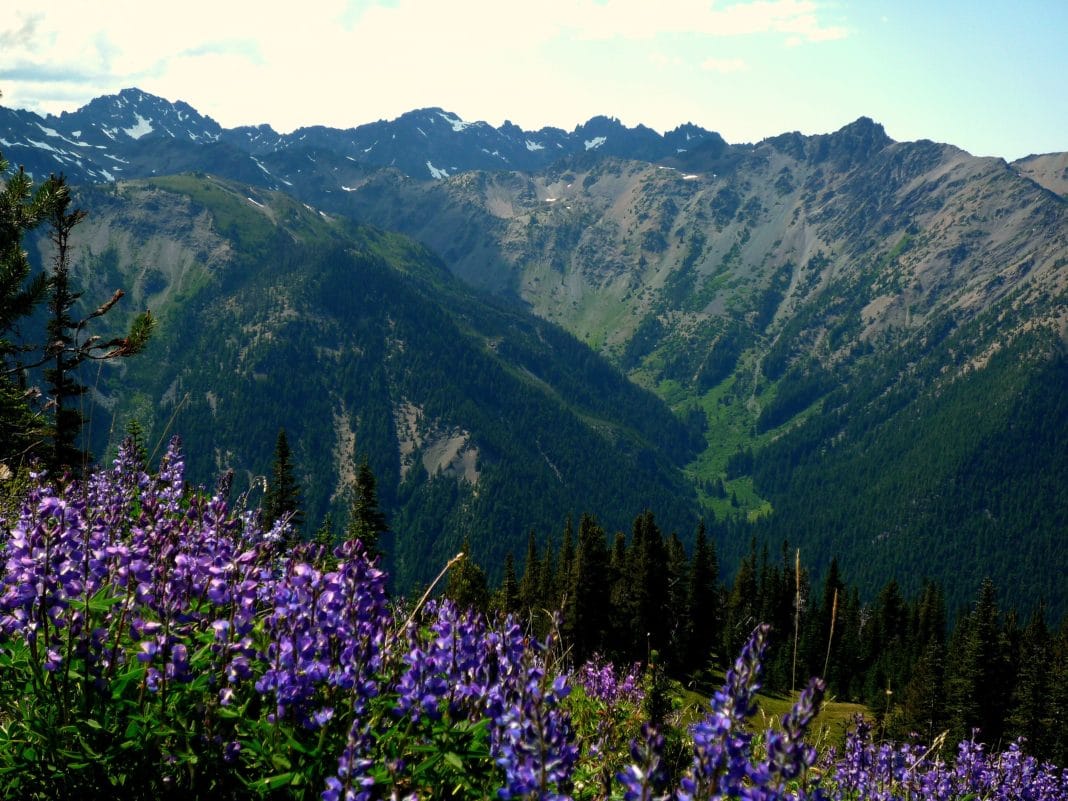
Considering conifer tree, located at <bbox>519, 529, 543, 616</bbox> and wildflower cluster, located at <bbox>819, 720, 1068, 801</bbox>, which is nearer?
wildflower cluster, located at <bbox>819, 720, 1068, 801</bbox>

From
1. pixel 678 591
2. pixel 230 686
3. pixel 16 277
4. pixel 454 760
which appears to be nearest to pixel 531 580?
pixel 678 591

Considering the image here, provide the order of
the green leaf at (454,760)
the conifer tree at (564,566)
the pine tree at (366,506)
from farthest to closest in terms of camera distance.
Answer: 1. the conifer tree at (564,566)
2. the pine tree at (366,506)
3. the green leaf at (454,760)

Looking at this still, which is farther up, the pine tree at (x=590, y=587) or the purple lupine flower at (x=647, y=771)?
the purple lupine flower at (x=647, y=771)

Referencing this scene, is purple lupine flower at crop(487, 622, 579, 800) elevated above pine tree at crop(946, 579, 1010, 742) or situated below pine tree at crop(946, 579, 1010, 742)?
above

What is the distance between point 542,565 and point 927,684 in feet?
134

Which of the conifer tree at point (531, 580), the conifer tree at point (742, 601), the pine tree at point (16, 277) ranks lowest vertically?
the conifer tree at point (742, 601)

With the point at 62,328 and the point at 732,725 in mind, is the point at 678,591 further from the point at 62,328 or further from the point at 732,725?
the point at 732,725

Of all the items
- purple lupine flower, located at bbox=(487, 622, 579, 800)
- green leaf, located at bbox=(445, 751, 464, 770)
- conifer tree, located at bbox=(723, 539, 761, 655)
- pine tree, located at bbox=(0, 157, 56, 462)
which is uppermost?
pine tree, located at bbox=(0, 157, 56, 462)

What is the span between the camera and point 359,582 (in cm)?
536

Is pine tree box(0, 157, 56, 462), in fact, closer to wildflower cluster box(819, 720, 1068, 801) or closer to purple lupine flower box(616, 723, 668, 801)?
purple lupine flower box(616, 723, 668, 801)

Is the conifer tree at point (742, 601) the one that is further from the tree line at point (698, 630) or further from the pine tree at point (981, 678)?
the pine tree at point (981, 678)

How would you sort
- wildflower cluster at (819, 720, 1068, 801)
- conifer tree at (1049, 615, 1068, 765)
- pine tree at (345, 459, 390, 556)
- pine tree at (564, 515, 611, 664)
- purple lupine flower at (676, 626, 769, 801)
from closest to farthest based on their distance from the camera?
1. purple lupine flower at (676, 626, 769, 801)
2. wildflower cluster at (819, 720, 1068, 801)
3. pine tree at (345, 459, 390, 556)
4. conifer tree at (1049, 615, 1068, 765)
5. pine tree at (564, 515, 611, 664)

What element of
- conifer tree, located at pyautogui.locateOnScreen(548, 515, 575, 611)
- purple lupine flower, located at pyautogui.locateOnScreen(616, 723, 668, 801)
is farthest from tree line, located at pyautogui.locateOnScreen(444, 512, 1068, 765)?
purple lupine flower, located at pyautogui.locateOnScreen(616, 723, 668, 801)

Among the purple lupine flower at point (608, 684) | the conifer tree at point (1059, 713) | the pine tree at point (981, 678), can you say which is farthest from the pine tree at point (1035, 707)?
the purple lupine flower at point (608, 684)
